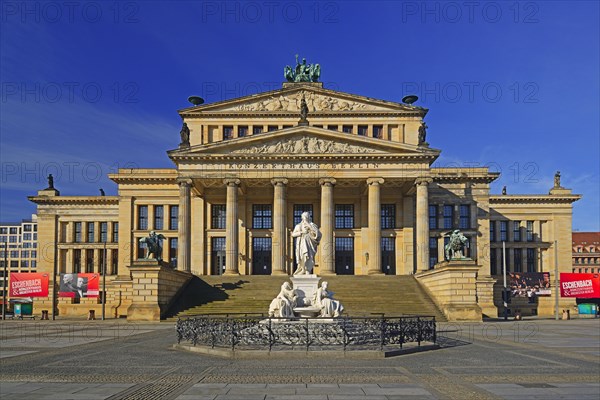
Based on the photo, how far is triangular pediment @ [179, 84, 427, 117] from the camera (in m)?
68.9

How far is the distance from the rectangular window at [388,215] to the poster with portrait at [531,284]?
1631 cm

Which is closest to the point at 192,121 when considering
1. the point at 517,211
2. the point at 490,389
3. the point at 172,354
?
the point at 517,211

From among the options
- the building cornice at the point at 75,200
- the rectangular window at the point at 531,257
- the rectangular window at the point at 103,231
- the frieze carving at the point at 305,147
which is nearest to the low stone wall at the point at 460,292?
the frieze carving at the point at 305,147

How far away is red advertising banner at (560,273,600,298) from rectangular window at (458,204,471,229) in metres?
12.1

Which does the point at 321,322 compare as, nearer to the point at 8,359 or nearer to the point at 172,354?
the point at 172,354

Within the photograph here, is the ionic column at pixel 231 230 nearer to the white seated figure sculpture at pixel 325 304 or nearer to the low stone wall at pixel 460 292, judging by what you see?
the low stone wall at pixel 460 292

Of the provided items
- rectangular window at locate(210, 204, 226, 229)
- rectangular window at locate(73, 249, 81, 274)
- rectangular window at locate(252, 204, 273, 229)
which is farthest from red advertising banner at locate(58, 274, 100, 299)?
rectangular window at locate(252, 204, 273, 229)

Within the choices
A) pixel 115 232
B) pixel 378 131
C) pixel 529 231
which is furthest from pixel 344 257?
pixel 115 232

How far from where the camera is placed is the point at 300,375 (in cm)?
1569

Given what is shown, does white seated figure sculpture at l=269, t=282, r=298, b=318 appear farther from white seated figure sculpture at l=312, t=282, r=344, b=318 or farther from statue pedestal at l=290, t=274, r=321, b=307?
white seated figure sculpture at l=312, t=282, r=344, b=318

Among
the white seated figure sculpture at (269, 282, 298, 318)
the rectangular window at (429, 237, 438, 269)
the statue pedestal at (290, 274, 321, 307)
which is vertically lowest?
the white seated figure sculpture at (269, 282, 298, 318)

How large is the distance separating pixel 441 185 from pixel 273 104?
22630mm

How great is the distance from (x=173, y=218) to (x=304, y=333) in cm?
5420

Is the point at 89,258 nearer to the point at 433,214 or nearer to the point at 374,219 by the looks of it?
the point at 374,219
